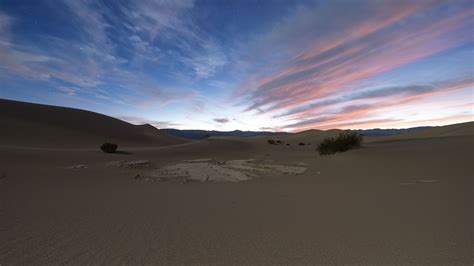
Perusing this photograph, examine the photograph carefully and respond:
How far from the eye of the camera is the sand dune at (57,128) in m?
26.8

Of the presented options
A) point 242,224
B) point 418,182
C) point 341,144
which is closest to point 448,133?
point 341,144

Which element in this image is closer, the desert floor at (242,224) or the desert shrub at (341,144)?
the desert floor at (242,224)

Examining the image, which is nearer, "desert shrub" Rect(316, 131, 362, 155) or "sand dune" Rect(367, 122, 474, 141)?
"desert shrub" Rect(316, 131, 362, 155)

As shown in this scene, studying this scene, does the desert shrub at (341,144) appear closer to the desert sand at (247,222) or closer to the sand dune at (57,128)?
the desert sand at (247,222)

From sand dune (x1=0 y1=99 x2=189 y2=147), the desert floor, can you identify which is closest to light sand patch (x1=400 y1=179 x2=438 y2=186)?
the desert floor

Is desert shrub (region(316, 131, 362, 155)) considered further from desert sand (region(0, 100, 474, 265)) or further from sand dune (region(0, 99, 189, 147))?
sand dune (region(0, 99, 189, 147))

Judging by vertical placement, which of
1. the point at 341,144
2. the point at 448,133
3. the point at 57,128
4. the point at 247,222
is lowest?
the point at 247,222

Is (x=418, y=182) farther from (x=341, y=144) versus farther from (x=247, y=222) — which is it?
(x=341, y=144)

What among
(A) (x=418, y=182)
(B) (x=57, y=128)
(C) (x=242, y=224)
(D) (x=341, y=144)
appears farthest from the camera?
(B) (x=57, y=128)

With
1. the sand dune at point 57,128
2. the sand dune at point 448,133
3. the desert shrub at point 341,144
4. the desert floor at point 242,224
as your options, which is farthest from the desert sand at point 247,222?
the sand dune at point 448,133

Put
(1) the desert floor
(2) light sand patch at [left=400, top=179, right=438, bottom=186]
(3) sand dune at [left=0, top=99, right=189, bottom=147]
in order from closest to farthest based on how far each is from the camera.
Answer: (1) the desert floor, (2) light sand patch at [left=400, top=179, right=438, bottom=186], (3) sand dune at [left=0, top=99, right=189, bottom=147]

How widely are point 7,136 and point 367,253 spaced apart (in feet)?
112

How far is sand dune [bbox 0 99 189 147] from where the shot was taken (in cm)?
2684

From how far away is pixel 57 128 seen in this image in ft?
111
